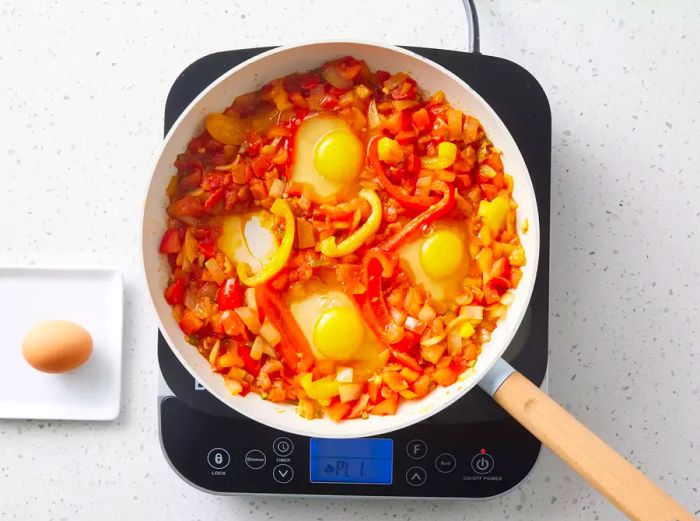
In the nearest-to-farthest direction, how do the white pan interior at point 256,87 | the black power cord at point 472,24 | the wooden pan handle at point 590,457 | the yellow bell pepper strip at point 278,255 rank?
the wooden pan handle at point 590,457 < the white pan interior at point 256,87 < the yellow bell pepper strip at point 278,255 < the black power cord at point 472,24

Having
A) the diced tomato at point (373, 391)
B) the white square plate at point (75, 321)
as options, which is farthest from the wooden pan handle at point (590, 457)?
the white square plate at point (75, 321)

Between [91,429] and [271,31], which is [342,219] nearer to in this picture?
[271,31]

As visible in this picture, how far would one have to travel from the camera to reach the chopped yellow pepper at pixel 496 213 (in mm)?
1386

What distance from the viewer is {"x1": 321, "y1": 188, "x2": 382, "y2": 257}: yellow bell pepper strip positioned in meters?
1.41

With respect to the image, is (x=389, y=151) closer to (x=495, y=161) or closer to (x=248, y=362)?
(x=495, y=161)

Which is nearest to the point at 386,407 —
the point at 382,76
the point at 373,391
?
the point at 373,391

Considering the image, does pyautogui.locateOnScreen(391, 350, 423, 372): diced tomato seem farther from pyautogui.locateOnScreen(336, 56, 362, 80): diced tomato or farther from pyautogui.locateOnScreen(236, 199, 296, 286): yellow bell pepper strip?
pyautogui.locateOnScreen(336, 56, 362, 80): diced tomato

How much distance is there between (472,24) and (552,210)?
0.40 meters

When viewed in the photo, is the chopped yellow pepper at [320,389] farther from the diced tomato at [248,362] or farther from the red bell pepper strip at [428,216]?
the red bell pepper strip at [428,216]

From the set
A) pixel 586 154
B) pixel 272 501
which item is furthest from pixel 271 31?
pixel 272 501

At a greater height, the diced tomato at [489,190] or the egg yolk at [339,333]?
the diced tomato at [489,190]

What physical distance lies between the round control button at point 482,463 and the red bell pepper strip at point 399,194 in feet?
1.57

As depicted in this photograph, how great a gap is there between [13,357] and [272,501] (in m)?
0.59

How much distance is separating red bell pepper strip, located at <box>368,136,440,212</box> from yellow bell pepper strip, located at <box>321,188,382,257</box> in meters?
0.03
